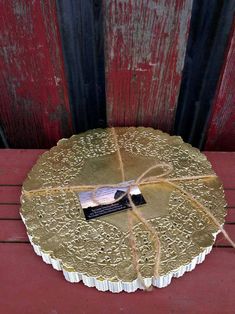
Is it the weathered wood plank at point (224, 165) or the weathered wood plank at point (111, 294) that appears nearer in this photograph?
the weathered wood plank at point (111, 294)

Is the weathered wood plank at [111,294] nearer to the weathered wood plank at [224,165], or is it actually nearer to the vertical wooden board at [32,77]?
the weathered wood plank at [224,165]

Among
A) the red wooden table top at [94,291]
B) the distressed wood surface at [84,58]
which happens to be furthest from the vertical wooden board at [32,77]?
the red wooden table top at [94,291]

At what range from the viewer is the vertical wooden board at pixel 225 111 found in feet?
2.43

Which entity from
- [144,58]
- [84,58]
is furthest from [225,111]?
[84,58]

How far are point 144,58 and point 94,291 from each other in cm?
45

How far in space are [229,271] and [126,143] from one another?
33 cm

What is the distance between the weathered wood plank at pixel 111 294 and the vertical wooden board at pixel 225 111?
1.07ft

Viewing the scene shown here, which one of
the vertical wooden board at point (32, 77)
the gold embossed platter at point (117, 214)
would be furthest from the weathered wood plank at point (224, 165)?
the vertical wooden board at point (32, 77)

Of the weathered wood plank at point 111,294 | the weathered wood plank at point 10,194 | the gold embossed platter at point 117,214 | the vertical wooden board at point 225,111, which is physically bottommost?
the weathered wood plank at point 111,294

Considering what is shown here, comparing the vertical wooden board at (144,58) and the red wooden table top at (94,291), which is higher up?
the vertical wooden board at (144,58)

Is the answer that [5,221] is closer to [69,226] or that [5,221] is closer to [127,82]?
[69,226]

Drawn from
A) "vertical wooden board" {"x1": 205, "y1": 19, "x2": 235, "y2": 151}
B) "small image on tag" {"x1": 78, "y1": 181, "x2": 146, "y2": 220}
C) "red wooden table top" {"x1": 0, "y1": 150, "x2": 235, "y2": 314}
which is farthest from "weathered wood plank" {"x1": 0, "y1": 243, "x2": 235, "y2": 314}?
"vertical wooden board" {"x1": 205, "y1": 19, "x2": 235, "y2": 151}

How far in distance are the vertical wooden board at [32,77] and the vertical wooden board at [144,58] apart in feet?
0.35

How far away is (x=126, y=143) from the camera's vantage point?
2.67ft
